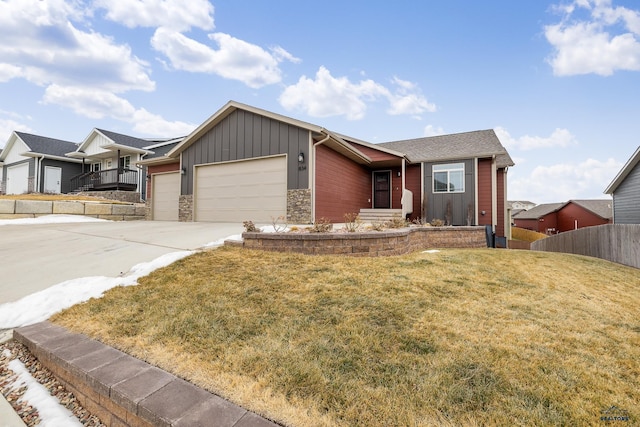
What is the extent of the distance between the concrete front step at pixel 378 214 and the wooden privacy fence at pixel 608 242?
6.31 m

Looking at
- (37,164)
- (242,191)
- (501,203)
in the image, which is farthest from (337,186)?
(37,164)

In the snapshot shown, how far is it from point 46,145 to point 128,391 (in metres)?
27.4

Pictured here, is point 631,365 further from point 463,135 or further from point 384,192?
point 463,135

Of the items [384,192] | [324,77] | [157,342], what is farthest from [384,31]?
[157,342]

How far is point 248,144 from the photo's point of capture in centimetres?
1025

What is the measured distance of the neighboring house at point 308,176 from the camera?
9.38 metres

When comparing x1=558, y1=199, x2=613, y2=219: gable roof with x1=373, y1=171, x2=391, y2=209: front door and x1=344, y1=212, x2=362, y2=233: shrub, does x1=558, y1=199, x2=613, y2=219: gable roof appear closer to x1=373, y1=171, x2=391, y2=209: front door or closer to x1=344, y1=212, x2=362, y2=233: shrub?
x1=373, y1=171, x2=391, y2=209: front door

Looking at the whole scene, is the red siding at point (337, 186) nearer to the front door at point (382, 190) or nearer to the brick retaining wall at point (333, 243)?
the front door at point (382, 190)

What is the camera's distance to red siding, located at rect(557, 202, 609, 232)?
2752 centimetres

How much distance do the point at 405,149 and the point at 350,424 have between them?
15125 millimetres

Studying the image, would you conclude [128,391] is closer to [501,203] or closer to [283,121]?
[283,121]

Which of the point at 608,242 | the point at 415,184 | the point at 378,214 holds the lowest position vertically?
the point at 608,242

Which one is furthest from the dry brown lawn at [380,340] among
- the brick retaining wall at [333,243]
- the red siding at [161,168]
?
the red siding at [161,168]

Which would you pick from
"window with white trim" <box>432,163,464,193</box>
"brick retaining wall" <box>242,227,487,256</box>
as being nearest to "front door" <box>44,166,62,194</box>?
"brick retaining wall" <box>242,227,487,256</box>
